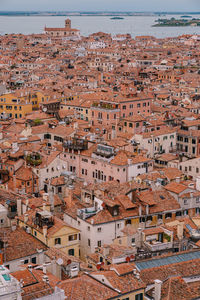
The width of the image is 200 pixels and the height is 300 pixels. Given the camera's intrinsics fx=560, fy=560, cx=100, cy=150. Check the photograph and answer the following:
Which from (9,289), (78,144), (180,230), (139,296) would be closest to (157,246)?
(180,230)

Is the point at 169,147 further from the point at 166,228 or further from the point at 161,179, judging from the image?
the point at 166,228

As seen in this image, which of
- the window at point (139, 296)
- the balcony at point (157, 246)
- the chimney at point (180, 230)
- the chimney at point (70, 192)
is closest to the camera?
the window at point (139, 296)

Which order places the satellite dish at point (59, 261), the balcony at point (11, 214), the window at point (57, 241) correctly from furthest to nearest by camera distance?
1. the balcony at point (11, 214)
2. the window at point (57, 241)
3. the satellite dish at point (59, 261)

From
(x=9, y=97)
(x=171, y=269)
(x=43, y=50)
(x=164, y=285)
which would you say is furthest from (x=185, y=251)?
(x=43, y=50)

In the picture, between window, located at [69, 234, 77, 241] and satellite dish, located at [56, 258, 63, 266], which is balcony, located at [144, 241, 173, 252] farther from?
satellite dish, located at [56, 258, 63, 266]

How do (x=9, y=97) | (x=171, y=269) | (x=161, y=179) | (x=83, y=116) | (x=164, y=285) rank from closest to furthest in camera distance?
(x=164, y=285) → (x=171, y=269) → (x=161, y=179) → (x=83, y=116) → (x=9, y=97)

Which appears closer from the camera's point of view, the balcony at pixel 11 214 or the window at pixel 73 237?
the window at pixel 73 237

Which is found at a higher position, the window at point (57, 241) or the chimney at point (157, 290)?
the chimney at point (157, 290)

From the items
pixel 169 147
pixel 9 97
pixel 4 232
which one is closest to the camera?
pixel 4 232

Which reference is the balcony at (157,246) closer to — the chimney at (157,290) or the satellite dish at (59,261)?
the satellite dish at (59,261)

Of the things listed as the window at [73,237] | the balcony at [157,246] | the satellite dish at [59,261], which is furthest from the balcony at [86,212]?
the satellite dish at [59,261]

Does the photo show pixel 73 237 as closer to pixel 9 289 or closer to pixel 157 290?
pixel 157 290
